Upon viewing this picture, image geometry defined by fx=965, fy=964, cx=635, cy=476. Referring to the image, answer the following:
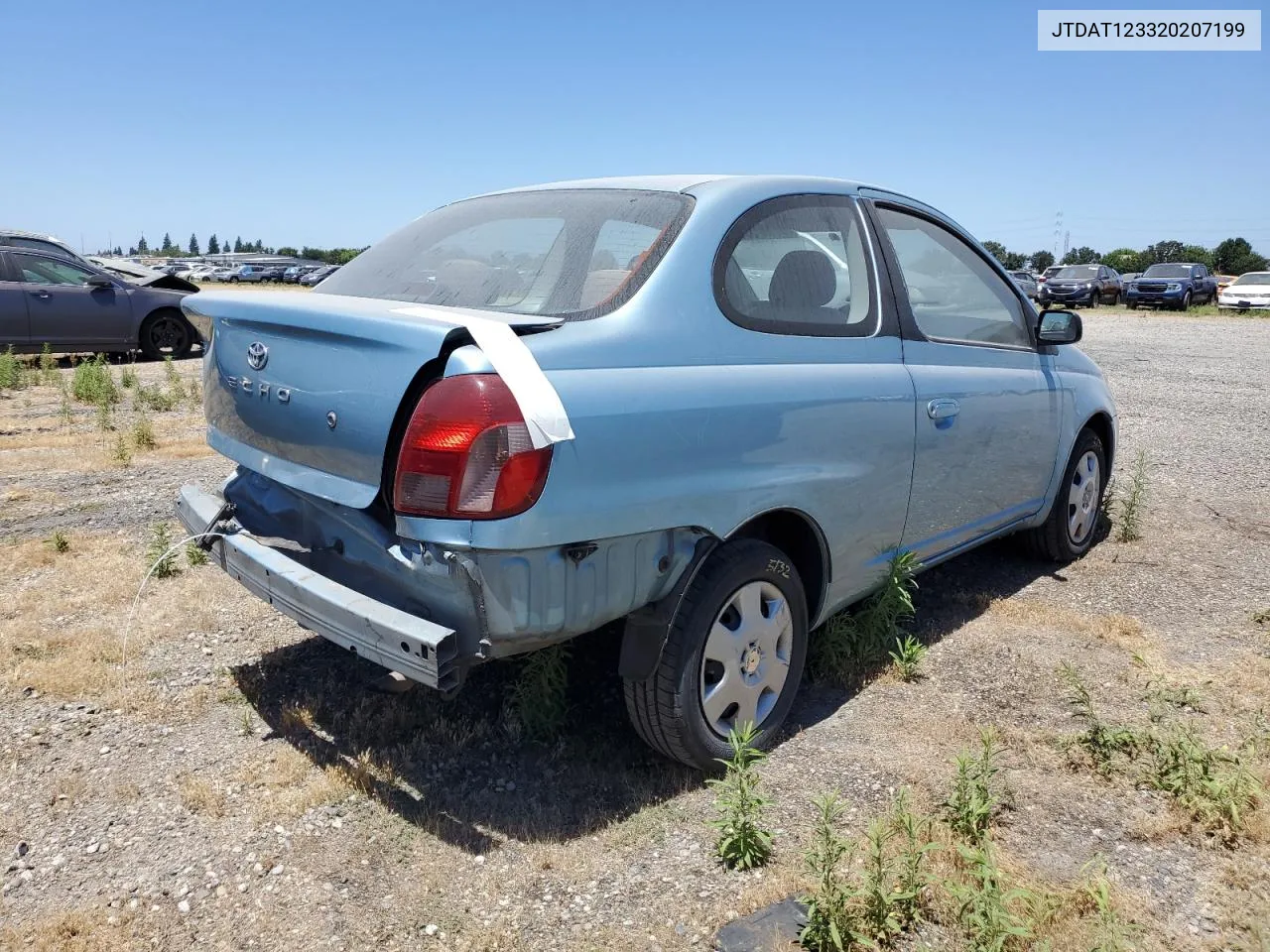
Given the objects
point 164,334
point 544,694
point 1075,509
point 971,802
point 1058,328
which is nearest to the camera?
point 971,802

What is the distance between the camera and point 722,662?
9.55ft

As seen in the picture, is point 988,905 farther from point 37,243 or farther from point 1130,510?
point 37,243

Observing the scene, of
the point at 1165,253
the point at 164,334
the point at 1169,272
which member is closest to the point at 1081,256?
the point at 1165,253

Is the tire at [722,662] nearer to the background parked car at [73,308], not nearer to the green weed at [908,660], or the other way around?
the green weed at [908,660]

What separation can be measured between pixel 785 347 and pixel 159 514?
13.6 ft

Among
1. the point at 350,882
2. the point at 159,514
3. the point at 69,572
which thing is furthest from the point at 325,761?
the point at 159,514

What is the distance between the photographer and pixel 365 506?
2.49 meters

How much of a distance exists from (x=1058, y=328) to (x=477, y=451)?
127 inches

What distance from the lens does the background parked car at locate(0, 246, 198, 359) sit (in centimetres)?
1170

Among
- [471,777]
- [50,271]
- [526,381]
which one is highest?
[50,271]

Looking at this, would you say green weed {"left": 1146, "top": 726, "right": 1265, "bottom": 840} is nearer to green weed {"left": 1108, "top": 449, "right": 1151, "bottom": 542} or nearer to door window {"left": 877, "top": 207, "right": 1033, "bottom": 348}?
door window {"left": 877, "top": 207, "right": 1033, "bottom": 348}

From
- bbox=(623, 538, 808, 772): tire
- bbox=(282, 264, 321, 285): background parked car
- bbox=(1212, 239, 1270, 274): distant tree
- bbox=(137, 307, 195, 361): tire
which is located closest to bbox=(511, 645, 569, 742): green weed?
bbox=(623, 538, 808, 772): tire

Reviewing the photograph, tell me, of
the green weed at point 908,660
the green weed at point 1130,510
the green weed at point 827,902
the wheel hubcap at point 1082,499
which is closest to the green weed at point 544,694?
the green weed at point 827,902

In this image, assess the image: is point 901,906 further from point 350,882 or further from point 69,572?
point 69,572
